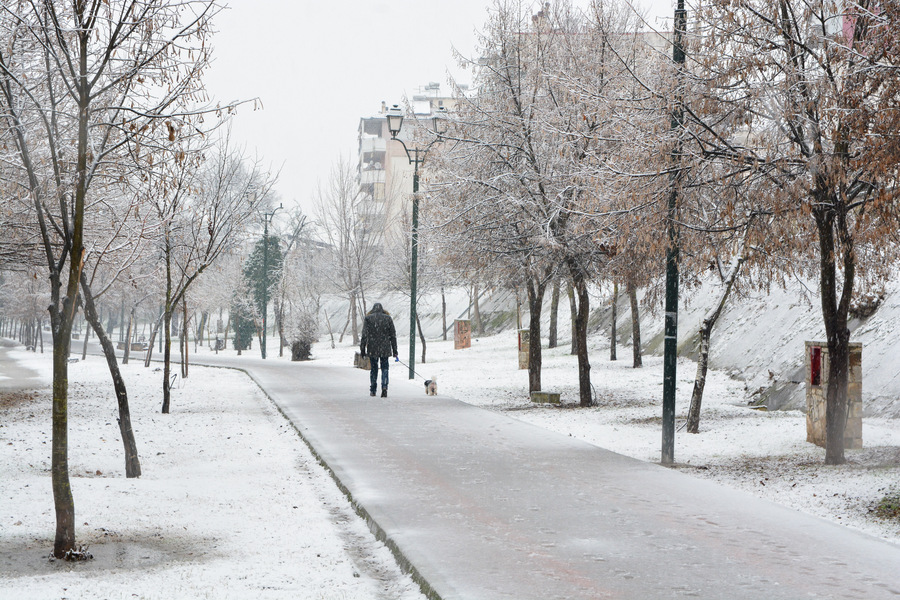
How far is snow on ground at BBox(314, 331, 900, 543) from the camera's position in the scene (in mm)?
8336

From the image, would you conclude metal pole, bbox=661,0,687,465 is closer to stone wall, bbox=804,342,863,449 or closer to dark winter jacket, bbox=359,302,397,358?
stone wall, bbox=804,342,863,449

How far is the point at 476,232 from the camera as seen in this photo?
1698 cm

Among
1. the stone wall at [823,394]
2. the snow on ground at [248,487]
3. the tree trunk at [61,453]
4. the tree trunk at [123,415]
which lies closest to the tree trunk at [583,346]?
the snow on ground at [248,487]

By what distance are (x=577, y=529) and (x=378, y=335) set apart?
10906 mm

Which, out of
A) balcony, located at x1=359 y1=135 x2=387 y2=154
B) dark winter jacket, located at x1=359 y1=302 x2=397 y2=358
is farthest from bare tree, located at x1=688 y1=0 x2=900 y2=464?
balcony, located at x1=359 y1=135 x2=387 y2=154

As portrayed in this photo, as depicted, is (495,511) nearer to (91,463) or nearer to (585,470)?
(585,470)

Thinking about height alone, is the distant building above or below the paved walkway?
above

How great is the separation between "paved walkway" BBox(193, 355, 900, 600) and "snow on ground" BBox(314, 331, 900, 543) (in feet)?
2.20

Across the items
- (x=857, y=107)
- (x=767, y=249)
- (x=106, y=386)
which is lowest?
(x=106, y=386)

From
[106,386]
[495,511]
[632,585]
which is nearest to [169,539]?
[495,511]

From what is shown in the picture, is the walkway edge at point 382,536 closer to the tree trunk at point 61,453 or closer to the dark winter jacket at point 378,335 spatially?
the tree trunk at point 61,453

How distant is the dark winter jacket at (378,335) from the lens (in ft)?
56.7

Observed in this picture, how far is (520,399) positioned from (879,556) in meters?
13.1

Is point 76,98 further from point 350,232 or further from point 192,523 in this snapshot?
point 350,232
